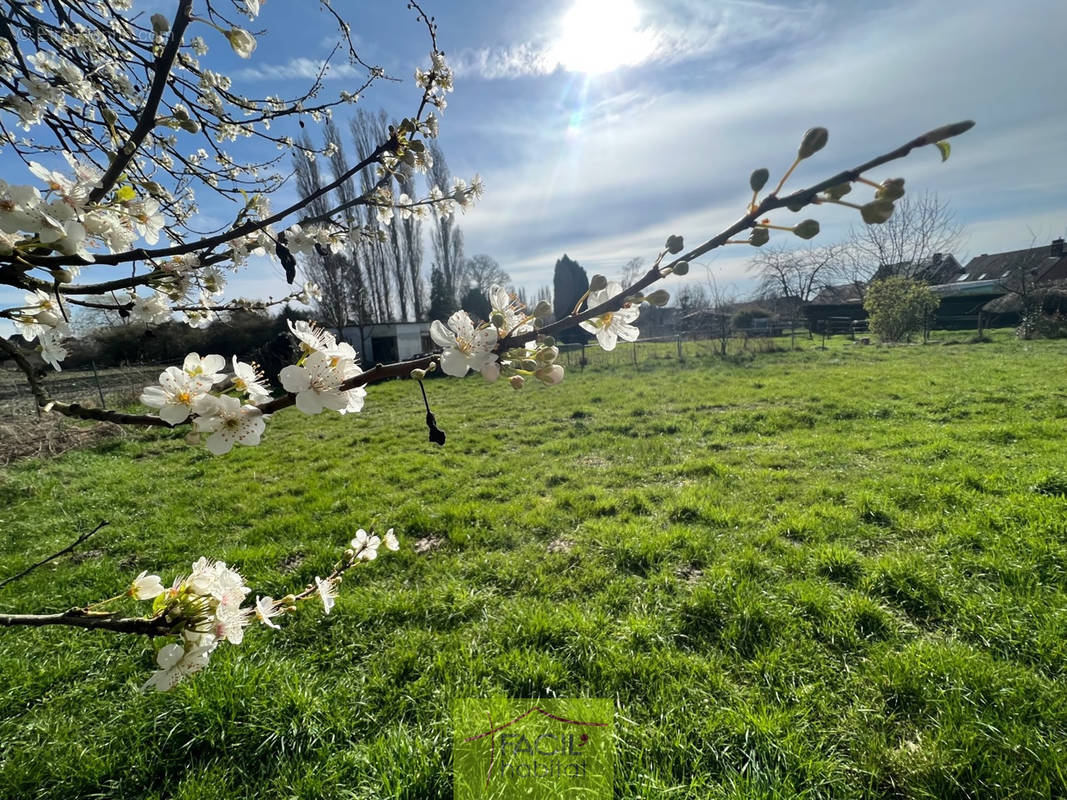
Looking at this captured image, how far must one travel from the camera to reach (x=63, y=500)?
5.04m

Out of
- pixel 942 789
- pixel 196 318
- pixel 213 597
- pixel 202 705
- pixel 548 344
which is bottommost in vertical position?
pixel 942 789

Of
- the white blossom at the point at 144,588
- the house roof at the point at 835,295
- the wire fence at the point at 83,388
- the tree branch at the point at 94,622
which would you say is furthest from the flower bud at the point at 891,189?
the house roof at the point at 835,295

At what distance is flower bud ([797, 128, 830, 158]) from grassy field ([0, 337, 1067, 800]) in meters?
1.94

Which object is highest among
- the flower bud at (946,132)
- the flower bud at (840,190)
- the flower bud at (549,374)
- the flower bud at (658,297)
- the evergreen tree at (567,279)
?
the evergreen tree at (567,279)

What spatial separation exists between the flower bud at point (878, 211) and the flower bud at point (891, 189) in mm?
11

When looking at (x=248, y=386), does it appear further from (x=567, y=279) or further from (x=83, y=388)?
(x=567, y=279)

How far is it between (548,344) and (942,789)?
6.89 feet

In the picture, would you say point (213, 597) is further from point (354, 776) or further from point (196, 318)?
point (354, 776)

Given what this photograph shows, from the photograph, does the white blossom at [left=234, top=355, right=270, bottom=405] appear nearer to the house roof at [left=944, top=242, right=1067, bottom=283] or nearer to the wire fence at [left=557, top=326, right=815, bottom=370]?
the wire fence at [left=557, top=326, right=815, bottom=370]

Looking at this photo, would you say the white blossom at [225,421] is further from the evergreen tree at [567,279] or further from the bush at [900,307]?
the evergreen tree at [567,279]

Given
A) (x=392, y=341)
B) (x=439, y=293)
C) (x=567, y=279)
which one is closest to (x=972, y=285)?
(x=567, y=279)

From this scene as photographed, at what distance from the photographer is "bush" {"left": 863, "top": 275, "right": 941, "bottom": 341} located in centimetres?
1702

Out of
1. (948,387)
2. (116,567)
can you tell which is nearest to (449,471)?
(116,567)

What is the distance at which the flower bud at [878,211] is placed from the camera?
0.73 m
